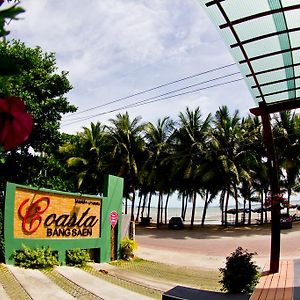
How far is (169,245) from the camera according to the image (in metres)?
20.2

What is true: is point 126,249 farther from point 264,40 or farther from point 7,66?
point 7,66

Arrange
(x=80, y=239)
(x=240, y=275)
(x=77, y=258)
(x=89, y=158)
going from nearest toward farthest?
(x=240, y=275)
(x=77, y=258)
(x=80, y=239)
(x=89, y=158)

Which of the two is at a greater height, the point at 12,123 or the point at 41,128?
the point at 41,128

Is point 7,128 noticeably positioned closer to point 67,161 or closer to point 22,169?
point 22,169

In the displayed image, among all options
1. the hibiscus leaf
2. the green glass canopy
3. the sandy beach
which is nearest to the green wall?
the sandy beach

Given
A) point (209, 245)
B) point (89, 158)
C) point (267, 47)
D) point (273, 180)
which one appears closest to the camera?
point (267, 47)

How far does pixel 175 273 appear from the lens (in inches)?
Answer: 493

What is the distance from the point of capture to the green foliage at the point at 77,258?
11.7 meters

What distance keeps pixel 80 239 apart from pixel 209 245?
32.7 ft

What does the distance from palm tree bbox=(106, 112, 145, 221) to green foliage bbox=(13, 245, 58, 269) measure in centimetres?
1685

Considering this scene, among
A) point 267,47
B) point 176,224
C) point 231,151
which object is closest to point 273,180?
point 267,47

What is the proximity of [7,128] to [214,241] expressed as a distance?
2186 cm

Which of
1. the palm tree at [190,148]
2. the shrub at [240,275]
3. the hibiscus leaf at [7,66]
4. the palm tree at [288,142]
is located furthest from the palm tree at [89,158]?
the hibiscus leaf at [7,66]

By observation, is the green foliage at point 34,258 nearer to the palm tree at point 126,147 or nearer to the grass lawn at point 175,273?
the grass lawn at point 175,273
